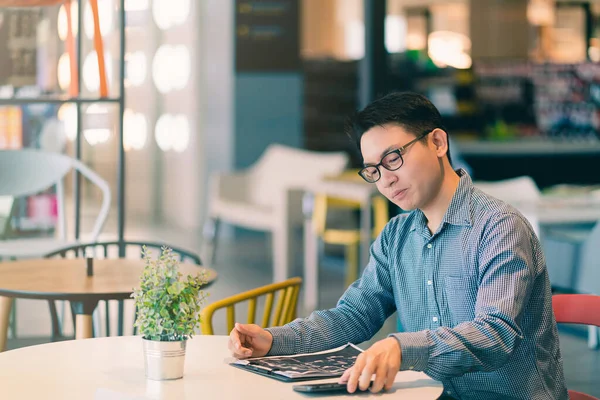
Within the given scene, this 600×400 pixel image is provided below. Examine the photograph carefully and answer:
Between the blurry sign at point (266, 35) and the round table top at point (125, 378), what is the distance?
7796 mm

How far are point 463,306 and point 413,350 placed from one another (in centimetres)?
33

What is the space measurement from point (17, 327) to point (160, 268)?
399 cm

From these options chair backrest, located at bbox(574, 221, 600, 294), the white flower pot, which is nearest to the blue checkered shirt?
the white flower pot

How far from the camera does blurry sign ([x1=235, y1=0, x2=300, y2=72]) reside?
31.6 feet

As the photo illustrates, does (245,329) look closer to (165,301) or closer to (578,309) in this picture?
(165,301)

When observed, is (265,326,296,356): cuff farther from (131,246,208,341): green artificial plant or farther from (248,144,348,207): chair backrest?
(248,144,348,207): chair backrest

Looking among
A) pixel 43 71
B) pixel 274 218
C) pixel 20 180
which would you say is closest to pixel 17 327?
pixel 20 180

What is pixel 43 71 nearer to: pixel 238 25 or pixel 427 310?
pixel 427 310

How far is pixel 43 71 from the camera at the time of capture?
17.4ft

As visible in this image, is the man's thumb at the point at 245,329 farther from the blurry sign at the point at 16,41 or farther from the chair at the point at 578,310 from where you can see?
the blurry sign at the point at 16,41

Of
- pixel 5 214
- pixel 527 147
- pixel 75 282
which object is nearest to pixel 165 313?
pixel 75 282

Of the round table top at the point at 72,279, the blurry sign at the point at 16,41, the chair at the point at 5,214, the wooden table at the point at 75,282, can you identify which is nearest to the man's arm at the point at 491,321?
the round table top at the point at 72,279

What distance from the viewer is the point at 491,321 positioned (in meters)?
1.83

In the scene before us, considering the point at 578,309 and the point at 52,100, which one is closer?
the point at 578,309
